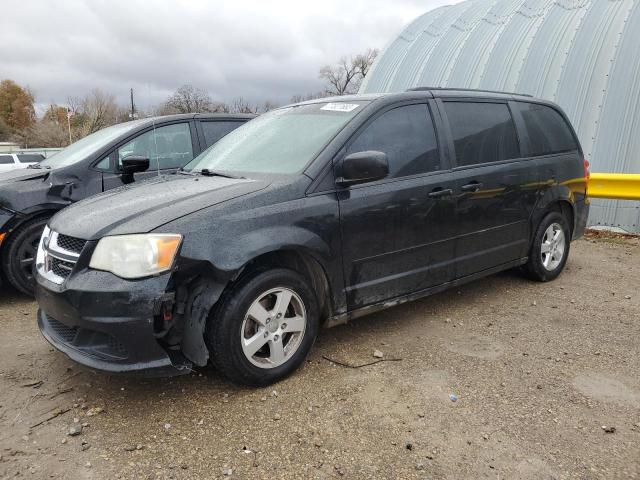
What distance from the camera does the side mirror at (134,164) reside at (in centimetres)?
488

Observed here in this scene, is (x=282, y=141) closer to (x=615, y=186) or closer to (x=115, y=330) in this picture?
(x=115, y=330)

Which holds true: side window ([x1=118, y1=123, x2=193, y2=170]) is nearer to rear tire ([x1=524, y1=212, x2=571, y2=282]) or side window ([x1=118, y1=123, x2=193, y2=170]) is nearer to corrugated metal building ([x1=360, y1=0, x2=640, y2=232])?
rear tire ([x1=524, y1=212, x2=571, y2=282])

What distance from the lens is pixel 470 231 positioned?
13.3 ft

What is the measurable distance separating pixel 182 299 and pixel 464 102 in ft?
9.42

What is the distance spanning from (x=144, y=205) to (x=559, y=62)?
31.8ft

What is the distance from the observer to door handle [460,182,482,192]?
12.9 feet

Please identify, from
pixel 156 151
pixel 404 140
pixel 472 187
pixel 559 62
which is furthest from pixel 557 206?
pixel 559 62

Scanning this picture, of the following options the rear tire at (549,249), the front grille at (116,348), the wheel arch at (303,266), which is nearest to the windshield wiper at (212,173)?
the wheel arch at (303,266)

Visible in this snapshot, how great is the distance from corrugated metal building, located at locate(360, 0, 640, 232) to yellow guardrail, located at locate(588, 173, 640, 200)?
2.00 ft

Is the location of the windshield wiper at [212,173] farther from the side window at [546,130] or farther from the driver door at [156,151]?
the side window at [546,130]

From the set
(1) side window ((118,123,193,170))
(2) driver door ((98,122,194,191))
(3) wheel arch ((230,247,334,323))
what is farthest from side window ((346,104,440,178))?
(1) side window ((118,123,193,170))

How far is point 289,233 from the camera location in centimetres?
301

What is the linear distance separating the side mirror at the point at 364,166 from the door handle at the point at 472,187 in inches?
41.0

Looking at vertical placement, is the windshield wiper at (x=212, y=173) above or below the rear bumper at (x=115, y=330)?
above
